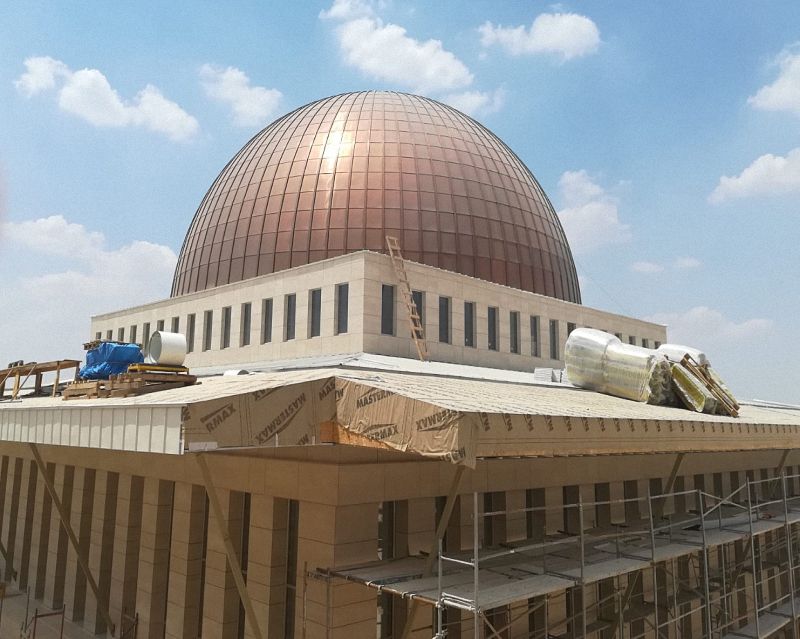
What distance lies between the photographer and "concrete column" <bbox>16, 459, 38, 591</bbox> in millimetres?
28359

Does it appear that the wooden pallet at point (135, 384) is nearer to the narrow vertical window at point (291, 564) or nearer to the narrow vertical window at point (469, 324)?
the narrow vertical window at point (291, 564)

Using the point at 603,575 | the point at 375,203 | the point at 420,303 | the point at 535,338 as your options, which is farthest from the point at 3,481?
the point at 603,575

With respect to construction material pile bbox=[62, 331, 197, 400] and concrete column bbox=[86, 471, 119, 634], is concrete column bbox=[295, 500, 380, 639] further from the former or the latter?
concrete column bbox=[86, 471, 119, 634]

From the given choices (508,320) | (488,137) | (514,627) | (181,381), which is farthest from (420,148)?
(514,627)

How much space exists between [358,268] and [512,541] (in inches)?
524

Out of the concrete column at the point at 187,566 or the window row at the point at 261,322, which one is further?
the window row at the point at 261,322

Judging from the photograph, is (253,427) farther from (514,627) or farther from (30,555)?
(30,555)

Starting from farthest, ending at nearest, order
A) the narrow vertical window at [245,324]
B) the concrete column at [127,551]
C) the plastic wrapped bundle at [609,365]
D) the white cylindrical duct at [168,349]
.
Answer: the narrow vertical window at [245,324]
the plastic wrapped bundle at [609,365]
the concrete column at [127,551]
the white cylindrical duct at [168,349]

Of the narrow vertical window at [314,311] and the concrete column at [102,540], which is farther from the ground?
the narrow vertical window at [314,311]

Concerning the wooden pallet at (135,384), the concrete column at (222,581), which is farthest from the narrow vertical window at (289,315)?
the concrete column at (222,581)

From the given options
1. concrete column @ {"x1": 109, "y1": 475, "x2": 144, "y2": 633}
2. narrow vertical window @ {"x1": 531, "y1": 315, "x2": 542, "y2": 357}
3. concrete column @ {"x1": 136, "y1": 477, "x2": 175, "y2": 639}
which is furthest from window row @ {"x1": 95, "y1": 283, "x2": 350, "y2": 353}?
narrow vertical window @ {"x1": 531, "y1": 315, "x2": 542, "y2": 357}

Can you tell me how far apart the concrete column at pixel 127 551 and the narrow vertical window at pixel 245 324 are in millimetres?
10542

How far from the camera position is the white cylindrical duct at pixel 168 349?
678 inches

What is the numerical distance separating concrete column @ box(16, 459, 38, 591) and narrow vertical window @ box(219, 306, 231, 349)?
9998 mm
